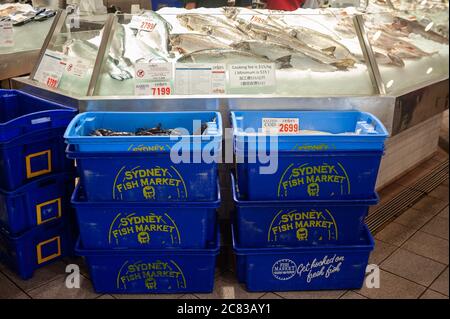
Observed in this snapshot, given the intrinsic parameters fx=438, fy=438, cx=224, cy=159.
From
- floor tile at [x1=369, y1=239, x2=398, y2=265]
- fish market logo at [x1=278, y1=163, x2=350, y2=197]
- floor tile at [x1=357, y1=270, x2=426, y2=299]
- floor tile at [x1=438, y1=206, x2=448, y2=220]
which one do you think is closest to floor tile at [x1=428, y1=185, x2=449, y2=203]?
floor tile at [x1=438, y1=206, x2=448, y2=220]

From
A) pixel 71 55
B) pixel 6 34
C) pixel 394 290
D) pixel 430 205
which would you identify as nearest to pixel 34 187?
pixel 71 55

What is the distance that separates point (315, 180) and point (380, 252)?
901 millimetres

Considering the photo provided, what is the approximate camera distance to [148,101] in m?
2.34

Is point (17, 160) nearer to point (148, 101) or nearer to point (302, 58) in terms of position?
point (148, 101)

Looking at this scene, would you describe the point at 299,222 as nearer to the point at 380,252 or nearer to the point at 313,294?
the point at 313,294

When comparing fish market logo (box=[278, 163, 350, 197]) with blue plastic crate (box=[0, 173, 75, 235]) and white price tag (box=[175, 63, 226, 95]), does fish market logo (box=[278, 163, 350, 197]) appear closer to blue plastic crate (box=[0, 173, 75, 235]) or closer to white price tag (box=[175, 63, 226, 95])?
white price tag (box=[175, 63, 226, 95])

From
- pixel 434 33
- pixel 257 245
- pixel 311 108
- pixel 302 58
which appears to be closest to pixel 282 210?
pixel 257 245

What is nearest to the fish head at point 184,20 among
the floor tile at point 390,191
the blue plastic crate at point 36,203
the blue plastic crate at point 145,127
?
the blue plastic crate at point 145,127

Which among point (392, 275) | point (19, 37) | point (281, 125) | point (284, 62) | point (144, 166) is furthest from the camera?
point (19, 37)

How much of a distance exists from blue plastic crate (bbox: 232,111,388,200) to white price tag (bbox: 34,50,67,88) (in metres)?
1.09

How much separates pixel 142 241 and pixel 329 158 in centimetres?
101

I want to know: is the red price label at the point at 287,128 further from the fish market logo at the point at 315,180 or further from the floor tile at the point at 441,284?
the floor tile at the point at 441,284

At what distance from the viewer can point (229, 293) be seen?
7.64 ft

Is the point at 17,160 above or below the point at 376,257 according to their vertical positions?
above
